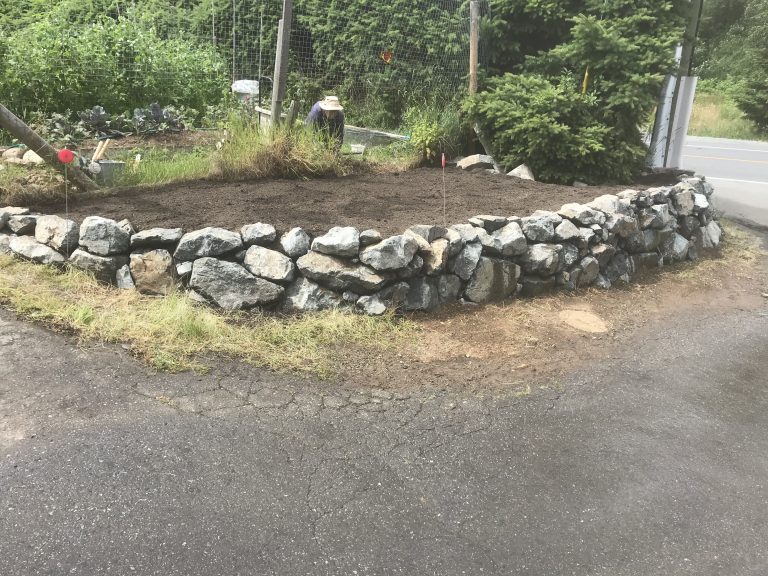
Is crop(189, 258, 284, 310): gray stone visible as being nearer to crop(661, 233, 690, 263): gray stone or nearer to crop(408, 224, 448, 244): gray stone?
crop(408, 224, 448, 244): gray stone

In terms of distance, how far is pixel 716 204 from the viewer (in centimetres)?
1062

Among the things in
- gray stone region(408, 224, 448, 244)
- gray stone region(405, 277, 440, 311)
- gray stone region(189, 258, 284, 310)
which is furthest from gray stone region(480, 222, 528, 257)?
gray stone region(189, 258, 284, 310)

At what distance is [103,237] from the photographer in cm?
468

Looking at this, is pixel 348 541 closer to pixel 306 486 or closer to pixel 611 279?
pixel 306 486

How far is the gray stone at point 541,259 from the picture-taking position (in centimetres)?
535

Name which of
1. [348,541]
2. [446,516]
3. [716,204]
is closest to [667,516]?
[446,516]

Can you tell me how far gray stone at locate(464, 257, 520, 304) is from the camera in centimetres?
510

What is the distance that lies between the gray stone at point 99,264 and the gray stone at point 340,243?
4.84ft

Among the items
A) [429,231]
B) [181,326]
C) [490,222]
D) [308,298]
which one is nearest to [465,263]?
[429,231]

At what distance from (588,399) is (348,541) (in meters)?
1.94

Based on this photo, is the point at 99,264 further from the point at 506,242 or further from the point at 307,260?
the point at 506,242

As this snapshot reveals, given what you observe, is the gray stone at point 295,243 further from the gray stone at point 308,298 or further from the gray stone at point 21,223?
the gray stone at point 21,223

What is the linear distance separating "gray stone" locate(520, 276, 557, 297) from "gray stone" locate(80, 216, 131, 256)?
319 centimetres

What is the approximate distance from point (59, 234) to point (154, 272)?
2.74 feet
